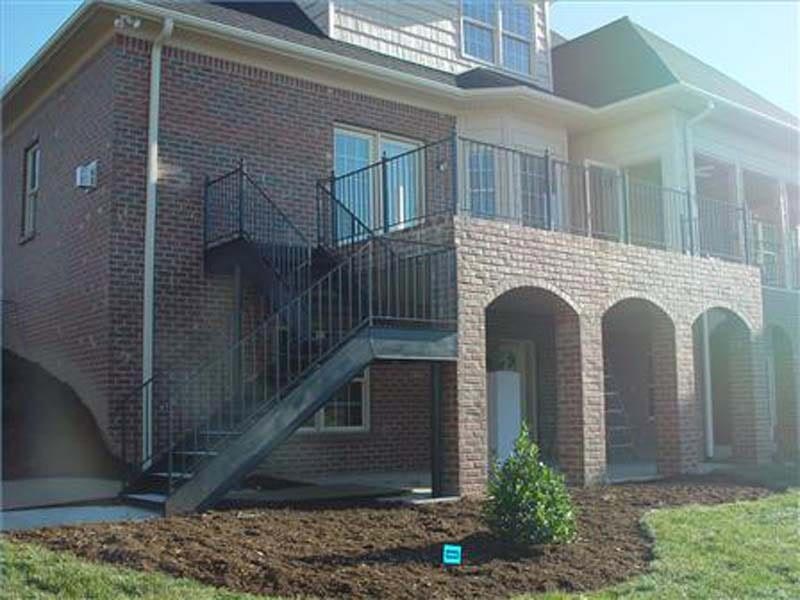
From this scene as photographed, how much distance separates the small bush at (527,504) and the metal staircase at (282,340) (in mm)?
2230

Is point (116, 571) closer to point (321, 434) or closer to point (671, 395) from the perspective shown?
point (321, 434)

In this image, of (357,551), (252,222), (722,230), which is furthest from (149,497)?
(722,230)

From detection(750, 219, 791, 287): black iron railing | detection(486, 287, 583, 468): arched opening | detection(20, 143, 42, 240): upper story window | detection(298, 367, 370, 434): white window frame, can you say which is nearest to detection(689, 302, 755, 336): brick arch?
detection(486, 287, 583, 468): arched opening

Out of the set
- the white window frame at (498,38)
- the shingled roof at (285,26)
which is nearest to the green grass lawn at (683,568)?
the shingled roof at (285,26)

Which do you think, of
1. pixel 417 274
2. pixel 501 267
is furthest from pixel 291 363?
pixel 501 267

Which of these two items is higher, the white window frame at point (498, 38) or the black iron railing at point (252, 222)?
the white window frame at point (498, 38)

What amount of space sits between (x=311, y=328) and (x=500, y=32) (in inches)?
372

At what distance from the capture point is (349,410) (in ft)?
44.9

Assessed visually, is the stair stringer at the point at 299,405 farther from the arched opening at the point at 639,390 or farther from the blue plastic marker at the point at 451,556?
the arched opening at the point at 639,390

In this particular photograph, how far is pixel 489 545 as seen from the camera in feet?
25.4

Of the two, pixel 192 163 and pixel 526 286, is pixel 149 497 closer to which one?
pixel 192 163

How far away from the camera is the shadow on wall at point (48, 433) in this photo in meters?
11.3

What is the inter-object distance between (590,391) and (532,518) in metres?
4.48

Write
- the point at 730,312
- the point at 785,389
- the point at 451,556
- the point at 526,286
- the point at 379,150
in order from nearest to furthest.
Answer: the point at 451,556
the point at 526,286
the point at 379,150
the point at 730,312
the point at 785,389
